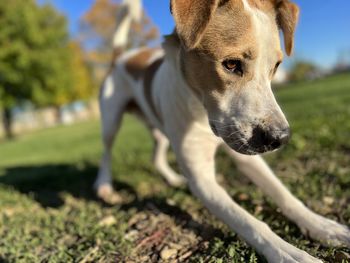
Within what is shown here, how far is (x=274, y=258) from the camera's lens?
2.15m

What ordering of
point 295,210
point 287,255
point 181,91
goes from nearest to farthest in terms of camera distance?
1. point 287,255
2. point 295,210
3. point 181,91

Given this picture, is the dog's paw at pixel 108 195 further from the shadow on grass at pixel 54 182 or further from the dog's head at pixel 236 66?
the dog's head at pixel 236 66

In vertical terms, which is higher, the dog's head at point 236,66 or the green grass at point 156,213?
the dog's head at point 236,66

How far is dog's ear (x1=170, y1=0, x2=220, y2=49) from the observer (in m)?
2.46

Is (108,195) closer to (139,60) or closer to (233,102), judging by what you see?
(139,60)

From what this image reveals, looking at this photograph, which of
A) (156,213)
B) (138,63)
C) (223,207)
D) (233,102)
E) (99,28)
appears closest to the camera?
(233,102)

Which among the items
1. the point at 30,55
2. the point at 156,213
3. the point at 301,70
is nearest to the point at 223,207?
the point at 156,213

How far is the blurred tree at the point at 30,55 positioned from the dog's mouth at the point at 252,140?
2217 cm

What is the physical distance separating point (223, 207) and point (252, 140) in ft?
1.80

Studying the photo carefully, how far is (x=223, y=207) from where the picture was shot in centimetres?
261

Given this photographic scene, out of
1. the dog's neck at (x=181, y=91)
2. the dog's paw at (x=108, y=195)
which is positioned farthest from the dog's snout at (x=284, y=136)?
the dog's paw at (x=108, y=195)

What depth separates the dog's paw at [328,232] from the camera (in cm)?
238

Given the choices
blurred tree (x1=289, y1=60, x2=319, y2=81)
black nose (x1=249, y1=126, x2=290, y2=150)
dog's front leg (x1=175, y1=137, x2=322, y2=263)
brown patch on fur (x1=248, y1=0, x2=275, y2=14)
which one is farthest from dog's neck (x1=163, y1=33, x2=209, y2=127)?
blurred tree (x1=289, y1=60, x2=319, y2=81)

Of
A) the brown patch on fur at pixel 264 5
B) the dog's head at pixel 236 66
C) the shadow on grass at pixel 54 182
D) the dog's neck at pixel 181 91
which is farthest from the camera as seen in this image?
the shadow on grass at pixel 54 182
